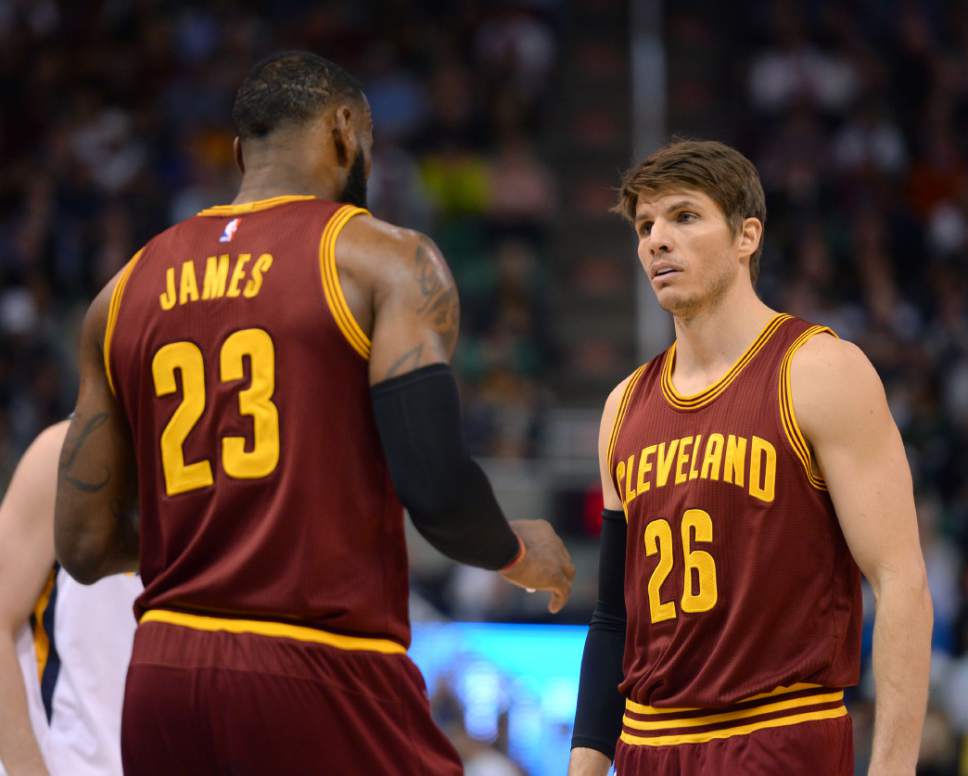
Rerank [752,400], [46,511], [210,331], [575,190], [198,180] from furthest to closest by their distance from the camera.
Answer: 1. [575,190]
2. [198,180]
3. [46,511]
4. [752,400]
5. [210,331]

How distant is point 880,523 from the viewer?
3.80 m

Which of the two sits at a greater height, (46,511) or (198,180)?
(198,180)

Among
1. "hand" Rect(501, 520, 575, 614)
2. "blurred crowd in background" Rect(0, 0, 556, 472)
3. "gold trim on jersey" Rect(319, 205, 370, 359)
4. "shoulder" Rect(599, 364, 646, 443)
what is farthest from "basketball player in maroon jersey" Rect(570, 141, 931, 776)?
"blurred crowd in background" Rect(0, 0, 556, 472)

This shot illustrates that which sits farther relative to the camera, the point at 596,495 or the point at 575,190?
the point at 575,190

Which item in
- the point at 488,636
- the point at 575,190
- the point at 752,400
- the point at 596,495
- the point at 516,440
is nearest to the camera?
the point at 752,400

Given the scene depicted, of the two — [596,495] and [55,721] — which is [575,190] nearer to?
[596,495]

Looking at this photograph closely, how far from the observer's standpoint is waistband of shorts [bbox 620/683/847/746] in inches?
152

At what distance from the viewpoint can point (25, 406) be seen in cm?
1185

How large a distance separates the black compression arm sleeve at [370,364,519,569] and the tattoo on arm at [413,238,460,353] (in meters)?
0.11

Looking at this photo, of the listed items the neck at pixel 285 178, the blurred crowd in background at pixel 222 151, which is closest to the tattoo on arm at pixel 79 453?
Result: the neck at pixel 285 178

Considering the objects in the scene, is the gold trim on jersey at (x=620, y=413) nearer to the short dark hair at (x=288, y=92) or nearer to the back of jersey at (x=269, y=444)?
the back of jersey at (x=269, y=444)

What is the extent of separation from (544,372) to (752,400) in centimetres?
876

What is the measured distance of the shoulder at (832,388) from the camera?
12.6ft

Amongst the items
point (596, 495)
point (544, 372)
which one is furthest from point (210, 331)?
point (544, 372)
